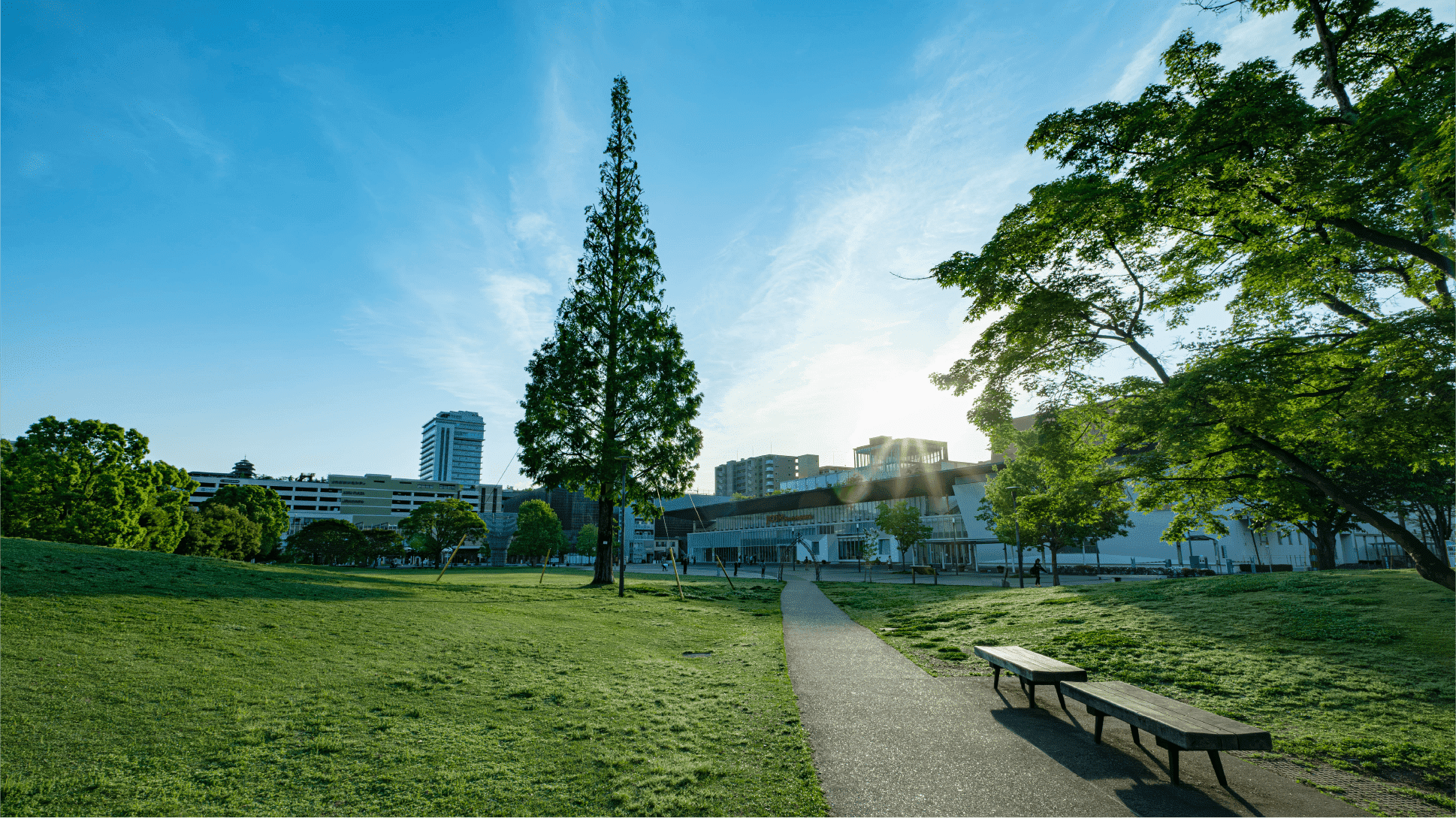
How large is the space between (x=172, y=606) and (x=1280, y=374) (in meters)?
18.0

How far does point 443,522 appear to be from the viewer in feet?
214

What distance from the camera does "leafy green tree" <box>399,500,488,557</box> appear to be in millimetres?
65125

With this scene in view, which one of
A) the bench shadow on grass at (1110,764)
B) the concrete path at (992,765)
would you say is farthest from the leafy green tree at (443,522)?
the bench shadow on grass at (1110,764)

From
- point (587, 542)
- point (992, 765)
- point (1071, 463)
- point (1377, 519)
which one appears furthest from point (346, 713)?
point (587, 542)

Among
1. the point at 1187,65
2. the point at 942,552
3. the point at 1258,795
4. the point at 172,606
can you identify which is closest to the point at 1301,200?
the point at 1187,65

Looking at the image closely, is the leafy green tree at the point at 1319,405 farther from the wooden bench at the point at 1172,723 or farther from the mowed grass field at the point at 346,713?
the mowed grass field at the point at 346,713

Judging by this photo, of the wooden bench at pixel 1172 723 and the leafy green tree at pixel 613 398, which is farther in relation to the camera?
the leafy green tree at pixel 613 398

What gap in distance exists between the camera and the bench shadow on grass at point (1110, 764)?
5.24 m

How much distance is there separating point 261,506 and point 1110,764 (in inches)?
3241

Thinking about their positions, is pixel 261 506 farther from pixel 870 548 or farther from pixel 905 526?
pixel 905 526

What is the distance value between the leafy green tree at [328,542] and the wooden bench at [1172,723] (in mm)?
70369

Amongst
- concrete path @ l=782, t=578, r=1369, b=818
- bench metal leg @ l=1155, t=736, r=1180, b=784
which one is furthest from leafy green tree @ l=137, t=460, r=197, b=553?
bench metal leg @ l=1155, t=736, r=1180, b=784

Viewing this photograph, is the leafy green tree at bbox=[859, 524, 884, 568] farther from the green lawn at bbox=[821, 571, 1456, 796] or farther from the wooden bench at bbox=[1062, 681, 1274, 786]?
the wooden bench at bbox=[1062, 681, 1274, 786]

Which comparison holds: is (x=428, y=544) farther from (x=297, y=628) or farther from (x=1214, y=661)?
(x=1214, y=661)
